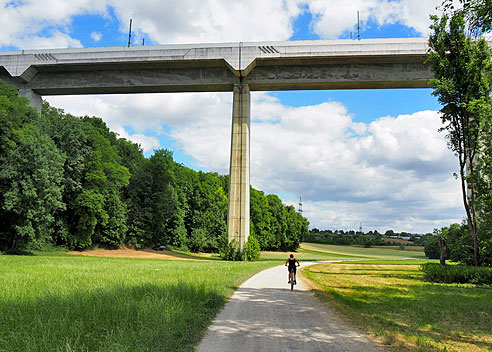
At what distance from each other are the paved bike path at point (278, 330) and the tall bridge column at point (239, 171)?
78.2ft

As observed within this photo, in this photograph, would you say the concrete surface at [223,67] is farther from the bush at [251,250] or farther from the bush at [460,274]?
the bush at [460,274]

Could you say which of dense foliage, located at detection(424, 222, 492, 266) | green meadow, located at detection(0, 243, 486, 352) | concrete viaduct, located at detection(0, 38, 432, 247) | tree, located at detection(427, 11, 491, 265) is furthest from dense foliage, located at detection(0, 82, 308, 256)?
green meadow, located at detection(0, 243, 486, 352)

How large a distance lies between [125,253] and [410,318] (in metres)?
45.2

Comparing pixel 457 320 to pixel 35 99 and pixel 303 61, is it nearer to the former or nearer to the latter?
pixel 303 61

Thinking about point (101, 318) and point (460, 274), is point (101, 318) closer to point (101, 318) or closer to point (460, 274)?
point (101, 318)

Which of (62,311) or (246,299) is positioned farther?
(246,299)

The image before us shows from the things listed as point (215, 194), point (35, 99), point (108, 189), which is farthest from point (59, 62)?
point (215, 194)

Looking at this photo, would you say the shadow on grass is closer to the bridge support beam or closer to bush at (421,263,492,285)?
bush at (421,263,492,285)

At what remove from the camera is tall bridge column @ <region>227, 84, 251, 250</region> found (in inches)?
1379

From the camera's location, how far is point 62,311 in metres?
6.89

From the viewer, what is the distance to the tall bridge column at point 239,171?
3503 cm

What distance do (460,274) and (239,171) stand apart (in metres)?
21.3

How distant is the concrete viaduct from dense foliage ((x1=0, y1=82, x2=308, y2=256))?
3.86 m

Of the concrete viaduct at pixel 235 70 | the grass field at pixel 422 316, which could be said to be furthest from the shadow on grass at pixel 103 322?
the concrete viaduct at pixel 235 70
